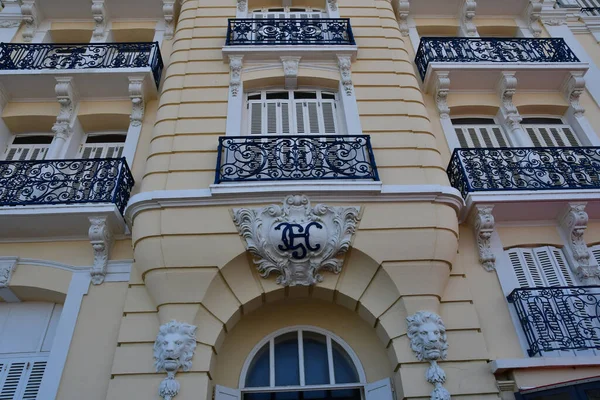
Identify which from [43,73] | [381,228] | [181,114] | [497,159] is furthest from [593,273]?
[43,73]

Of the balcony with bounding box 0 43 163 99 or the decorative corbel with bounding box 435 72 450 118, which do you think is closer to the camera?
the balcony with bounding box 0 43 163 99

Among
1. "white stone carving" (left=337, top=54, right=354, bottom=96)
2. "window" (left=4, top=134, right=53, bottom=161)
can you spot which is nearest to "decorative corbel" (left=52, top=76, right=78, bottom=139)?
"window" (left=4, top=134, right=53, bottom=161)

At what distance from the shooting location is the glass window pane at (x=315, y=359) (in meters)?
6.33

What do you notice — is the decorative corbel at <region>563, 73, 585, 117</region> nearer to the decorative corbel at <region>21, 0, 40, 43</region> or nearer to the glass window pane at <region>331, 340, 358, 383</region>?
the glass window pane at <region>331, 340, 358, 383</region>

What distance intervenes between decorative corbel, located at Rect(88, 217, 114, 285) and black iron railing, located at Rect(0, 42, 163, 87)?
12.6ft

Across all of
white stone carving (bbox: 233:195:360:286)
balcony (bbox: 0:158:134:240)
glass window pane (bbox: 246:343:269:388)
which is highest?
balcony (bbox: 0:158:134:240)

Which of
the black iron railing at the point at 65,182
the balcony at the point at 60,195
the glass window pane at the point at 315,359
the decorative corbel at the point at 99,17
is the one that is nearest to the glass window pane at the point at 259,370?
the glass window pane at the point at 315,359

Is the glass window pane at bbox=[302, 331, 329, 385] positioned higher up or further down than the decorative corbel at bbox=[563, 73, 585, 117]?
further down

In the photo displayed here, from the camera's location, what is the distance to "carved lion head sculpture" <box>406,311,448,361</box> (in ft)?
18.2

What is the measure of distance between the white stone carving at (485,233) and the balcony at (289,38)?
A: 4.15 metres

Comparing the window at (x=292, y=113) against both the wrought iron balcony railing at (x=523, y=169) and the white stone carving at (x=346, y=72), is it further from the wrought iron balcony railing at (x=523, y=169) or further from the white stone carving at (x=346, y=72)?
the wrought iron balcony railing at (x=523, y=169)

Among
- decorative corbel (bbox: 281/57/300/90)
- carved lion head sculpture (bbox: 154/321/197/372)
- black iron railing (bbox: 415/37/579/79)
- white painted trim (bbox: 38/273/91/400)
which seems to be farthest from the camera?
black iron railing (bbox: 415/37/579/79)

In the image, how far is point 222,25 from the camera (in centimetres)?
954

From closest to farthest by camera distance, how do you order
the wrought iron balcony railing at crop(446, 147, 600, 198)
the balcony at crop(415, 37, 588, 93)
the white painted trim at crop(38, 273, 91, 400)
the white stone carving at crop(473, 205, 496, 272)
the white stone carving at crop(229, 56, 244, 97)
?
the white painted trim at crop(38, 273, 91, 400) < the white stone carving at crop(473, 205, 496, 272) < the wrought iron balcony railing at crop(446, 147, 600, 198) < the white stone carving at crop(229, 56, 244, 97) < the balcony at crop(415, 37, 588, 93)
